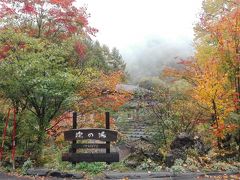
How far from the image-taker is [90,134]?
12383mm

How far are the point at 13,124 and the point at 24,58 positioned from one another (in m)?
2.88

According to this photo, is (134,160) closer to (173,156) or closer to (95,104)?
(173,156)

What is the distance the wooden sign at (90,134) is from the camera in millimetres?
12375

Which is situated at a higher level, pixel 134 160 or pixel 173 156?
pixel 173 156

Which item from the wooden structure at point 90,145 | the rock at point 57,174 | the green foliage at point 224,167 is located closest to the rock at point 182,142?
the green foliage at point 224,167

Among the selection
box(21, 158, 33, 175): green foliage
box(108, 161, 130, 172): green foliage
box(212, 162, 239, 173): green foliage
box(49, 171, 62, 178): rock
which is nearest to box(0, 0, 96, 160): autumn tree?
box(21, 158, 33, 175): green foliage

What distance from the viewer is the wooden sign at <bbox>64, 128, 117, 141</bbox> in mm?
12375

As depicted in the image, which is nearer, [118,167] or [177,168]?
[177,168]

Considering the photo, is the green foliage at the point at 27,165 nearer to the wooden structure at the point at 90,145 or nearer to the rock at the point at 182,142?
the wooden structure at the point at 90,145

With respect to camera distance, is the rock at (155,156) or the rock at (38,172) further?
the rock at (155,156)

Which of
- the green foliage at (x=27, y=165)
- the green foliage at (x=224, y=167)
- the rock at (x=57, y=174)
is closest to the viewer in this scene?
the rock at (x=57, y=174)

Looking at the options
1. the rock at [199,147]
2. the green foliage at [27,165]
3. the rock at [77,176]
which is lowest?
the rock at [77,176]

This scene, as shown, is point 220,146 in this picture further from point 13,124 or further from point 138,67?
point 138,67

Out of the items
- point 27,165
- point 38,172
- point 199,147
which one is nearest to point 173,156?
point 199,147
